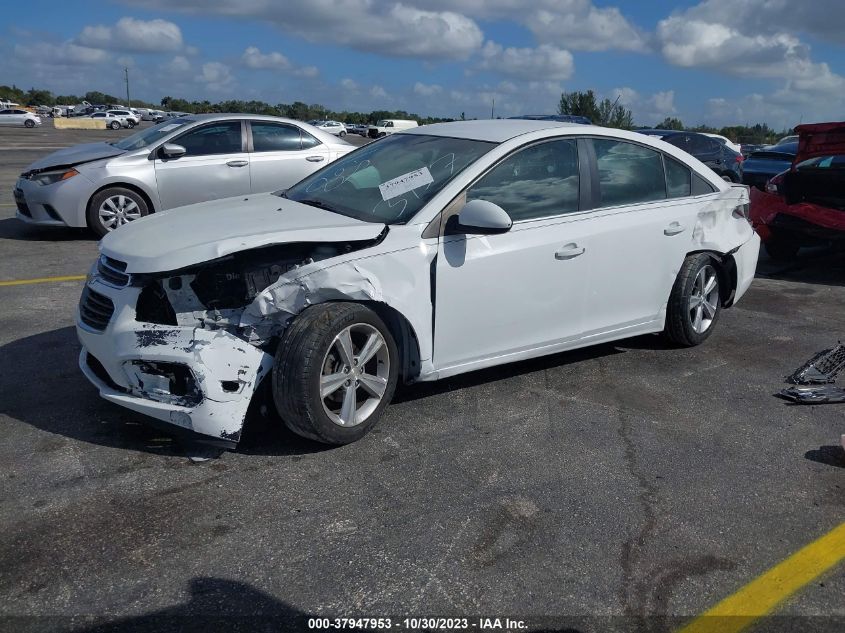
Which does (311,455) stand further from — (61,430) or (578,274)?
(578,274)

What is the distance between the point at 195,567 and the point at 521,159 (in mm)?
2879

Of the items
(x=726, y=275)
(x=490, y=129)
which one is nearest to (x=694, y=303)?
(x=726, y=275)

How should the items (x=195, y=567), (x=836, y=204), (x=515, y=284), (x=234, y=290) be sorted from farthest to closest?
(x=836, y=204) < (x=515, y=284) < (x=234, y=290) < (x=195, y=567)

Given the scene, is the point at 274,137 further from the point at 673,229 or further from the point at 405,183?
the point at 673,229

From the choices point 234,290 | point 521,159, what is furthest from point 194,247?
point 521,159

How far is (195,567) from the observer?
287 cm

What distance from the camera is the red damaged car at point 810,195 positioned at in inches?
322

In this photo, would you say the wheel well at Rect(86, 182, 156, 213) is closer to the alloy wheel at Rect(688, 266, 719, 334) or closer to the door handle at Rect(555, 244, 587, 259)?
the door handle at Rect(555, 244, 587, 259)

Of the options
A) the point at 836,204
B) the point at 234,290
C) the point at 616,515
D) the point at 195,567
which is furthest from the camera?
the point at 836,204

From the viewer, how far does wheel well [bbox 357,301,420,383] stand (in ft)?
13.1

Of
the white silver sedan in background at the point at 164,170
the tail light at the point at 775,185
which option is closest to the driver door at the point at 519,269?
the tail light at the point at 775,185

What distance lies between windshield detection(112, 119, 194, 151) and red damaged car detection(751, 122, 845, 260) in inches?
274

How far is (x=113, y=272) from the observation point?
12.6ft

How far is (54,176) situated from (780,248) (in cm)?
869
